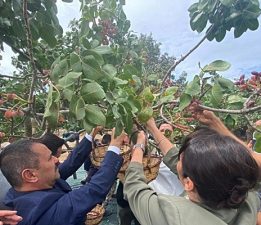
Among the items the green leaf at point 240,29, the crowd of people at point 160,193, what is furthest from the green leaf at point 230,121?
the green leaf at point 240,29

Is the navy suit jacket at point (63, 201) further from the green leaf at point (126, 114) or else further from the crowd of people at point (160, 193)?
the green leaf at point (126, 114)

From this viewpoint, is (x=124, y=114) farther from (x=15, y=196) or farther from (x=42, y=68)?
(x=42, y=68)

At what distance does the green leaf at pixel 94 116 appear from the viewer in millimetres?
1106

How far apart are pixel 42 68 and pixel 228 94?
0.98m

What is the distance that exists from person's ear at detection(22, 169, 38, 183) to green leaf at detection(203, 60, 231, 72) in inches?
32.9

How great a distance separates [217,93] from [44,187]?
824mm

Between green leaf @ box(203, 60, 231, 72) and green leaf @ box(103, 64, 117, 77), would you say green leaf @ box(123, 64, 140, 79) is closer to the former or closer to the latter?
green leaf @ box(103, 64, 117, 77)

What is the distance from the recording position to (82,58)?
1.15 m

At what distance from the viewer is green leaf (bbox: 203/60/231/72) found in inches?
52.4

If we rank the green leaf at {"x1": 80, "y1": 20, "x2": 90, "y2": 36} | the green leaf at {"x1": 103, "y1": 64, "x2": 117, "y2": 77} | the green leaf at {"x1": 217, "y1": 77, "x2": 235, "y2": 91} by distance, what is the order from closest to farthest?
the green leaf at {"x1": 103, "y1": 64, "x2": 117, "y2": 77} → the green leaf at {"x1": 217, "y1": 77, "x2": 235, "y2": 91} → the green leaf at {"x1": 80, "y1": 20, "x2": 90, "y2": 36}

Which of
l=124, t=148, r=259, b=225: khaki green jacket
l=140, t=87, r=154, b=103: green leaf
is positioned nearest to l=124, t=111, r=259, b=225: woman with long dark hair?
l=124, t=148, r=259, b=225: khaki green jacket

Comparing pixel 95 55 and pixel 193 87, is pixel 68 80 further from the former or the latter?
pixel 193 87

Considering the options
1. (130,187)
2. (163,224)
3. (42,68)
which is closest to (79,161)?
(42,68)

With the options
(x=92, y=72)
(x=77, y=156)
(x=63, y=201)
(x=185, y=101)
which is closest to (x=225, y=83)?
(x=185, y=101)
